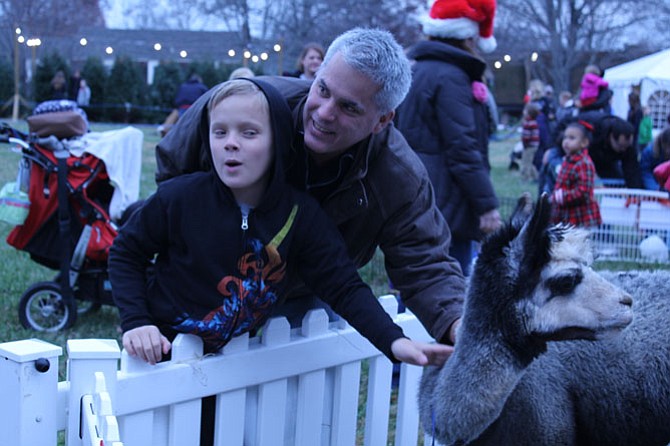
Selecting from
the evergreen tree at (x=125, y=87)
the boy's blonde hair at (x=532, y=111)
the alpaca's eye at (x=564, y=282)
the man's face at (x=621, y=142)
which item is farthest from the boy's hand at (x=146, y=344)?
the evergreen tree at (x=125, y=87)

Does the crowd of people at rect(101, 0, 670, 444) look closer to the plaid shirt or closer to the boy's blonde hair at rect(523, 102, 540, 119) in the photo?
the plaid shirt

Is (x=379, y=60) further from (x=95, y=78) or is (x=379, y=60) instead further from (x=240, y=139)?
(x=95, y=78)

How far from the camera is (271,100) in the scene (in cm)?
267

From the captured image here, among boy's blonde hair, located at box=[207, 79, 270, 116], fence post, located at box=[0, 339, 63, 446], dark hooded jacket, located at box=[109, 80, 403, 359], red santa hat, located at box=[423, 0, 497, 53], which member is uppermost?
red santa hat, located at box=[423, 0, 497, 53]

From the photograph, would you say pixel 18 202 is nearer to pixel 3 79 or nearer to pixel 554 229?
pixel 554 229

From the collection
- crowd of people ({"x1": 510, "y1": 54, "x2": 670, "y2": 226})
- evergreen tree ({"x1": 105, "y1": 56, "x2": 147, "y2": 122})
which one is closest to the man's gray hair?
crowd of people ({"x1": 510, "y1": 54, "x2": 670, "y2": 226})

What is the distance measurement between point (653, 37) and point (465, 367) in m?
44.9

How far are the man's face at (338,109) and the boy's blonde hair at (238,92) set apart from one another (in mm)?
201

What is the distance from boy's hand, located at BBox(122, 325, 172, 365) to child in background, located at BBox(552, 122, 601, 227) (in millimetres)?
6661

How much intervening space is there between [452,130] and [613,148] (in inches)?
271

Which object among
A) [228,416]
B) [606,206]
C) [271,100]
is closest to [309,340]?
[228,416]

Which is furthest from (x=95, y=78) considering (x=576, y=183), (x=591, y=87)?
(x=576, y=183)

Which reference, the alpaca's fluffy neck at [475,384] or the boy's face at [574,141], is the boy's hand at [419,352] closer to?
the alpaca's fluffy neck at [475,384]

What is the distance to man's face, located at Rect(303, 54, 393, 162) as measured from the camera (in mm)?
2734
